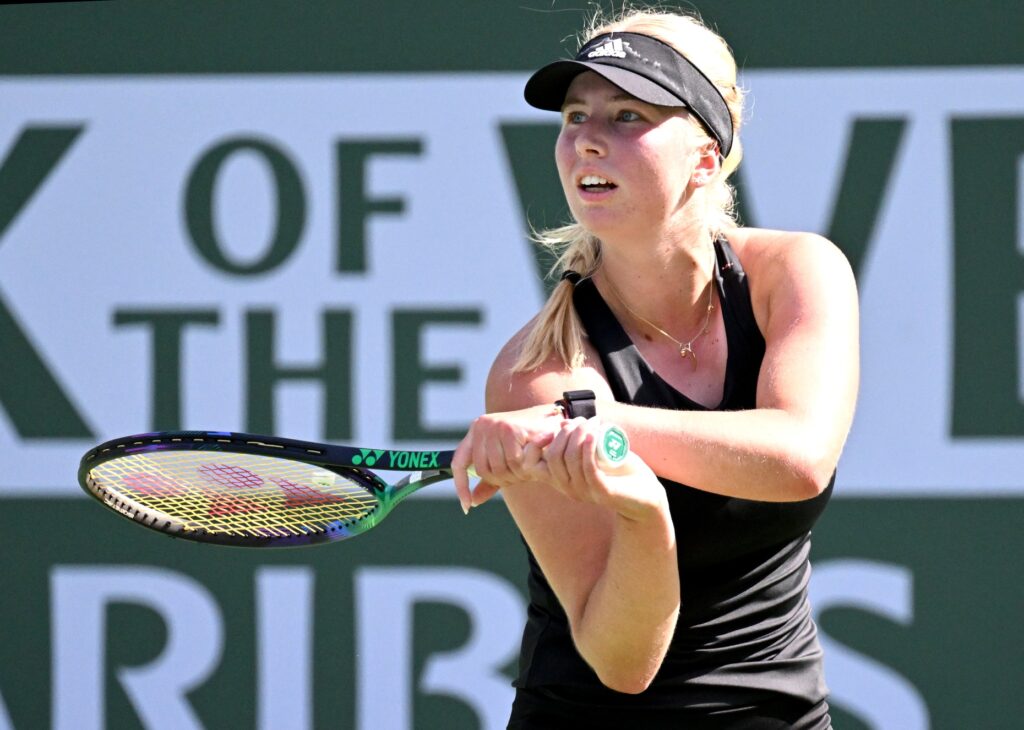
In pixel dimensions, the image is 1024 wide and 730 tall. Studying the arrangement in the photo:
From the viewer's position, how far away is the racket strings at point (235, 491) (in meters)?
2.25

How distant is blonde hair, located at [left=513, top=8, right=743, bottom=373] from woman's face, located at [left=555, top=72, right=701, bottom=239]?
8 cm

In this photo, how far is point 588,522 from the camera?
78.2 inches

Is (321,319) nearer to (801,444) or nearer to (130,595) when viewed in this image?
(130,595)

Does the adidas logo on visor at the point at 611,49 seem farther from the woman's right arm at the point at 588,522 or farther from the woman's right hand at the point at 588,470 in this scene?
the woman's right hand at the point at 588,470

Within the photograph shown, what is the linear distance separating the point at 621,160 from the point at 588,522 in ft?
1.65

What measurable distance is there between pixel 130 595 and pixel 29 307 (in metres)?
0.80

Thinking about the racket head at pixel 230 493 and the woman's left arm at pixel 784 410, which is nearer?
the woman's left arm at pixel 784 410

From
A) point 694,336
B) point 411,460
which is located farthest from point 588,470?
point 694,336

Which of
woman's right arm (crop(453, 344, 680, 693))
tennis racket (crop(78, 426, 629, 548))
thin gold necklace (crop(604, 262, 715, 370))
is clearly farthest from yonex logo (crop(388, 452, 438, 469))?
thin gold necklace (crop(604, 262, 715, 370))

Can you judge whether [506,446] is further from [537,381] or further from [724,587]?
[724,587]

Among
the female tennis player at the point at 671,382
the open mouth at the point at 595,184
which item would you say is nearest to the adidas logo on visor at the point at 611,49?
the female tennis player at the point at 671,382

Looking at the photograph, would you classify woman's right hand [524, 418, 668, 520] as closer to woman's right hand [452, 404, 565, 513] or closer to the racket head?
woman's right hand [452, 404, 565, 513]

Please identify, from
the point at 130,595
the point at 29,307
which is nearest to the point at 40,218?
the point at 29,307

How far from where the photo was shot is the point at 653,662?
192cm
